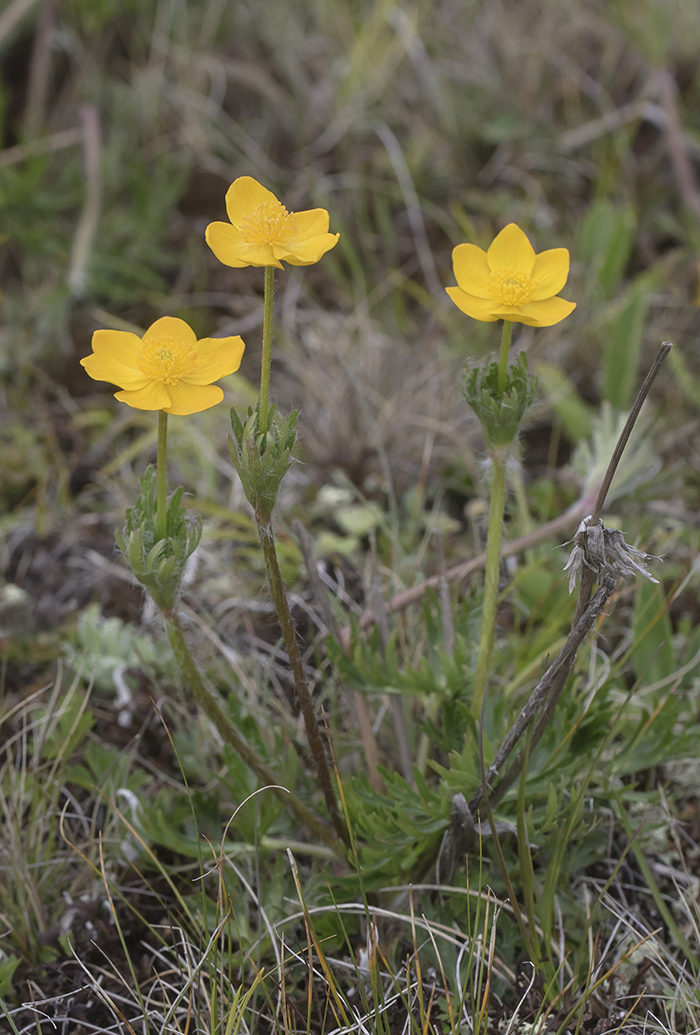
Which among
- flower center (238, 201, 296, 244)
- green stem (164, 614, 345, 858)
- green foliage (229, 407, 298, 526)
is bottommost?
green stem (164, 614, 345, 858)

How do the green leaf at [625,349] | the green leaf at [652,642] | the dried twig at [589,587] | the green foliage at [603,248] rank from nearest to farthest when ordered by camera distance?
the dried twig at [589,587]
the green leaf at [652,642]
the green leaf at [625,349]
the green foliage at [603,248]

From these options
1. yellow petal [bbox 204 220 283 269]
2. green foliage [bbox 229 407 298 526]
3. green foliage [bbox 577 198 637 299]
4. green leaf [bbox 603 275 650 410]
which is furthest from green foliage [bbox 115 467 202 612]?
green foliage [bbox 577 198 637 299]

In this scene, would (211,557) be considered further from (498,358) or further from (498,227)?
(498,227)

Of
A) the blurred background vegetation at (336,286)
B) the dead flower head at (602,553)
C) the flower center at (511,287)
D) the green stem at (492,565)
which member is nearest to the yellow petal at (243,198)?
the flower center at (511,287)

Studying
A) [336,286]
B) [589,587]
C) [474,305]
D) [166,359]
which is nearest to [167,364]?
[166,359]

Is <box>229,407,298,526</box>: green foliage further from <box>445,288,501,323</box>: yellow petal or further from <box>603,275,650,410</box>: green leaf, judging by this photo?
<box>603,275,650,410</box>: green leaf

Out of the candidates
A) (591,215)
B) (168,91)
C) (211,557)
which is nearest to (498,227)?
(591,215)

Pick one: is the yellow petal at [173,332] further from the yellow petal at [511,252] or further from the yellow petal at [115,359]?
the yellow petal at [511,252]
